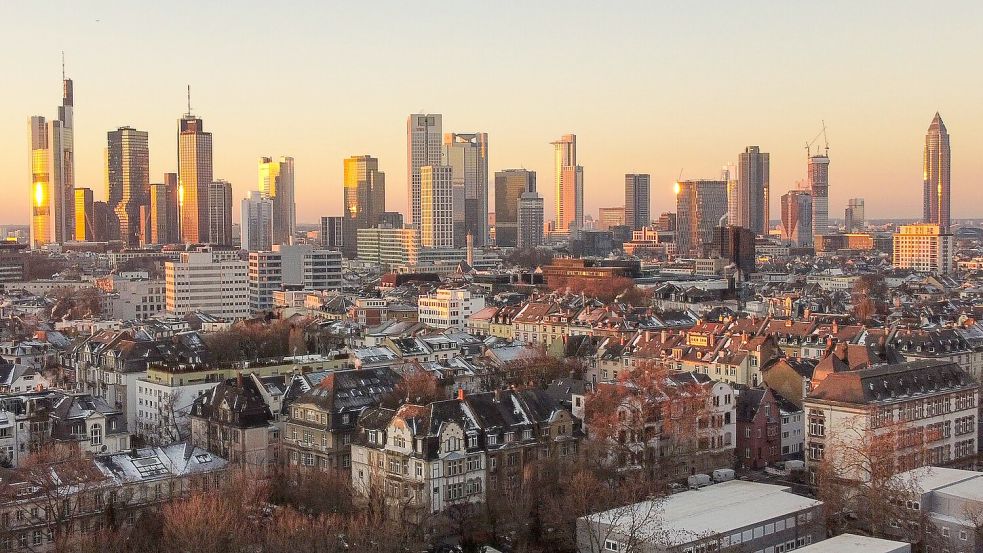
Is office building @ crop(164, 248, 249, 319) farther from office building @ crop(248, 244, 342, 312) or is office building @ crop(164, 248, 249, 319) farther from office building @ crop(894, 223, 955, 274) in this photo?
office building @ crop(894, 223, 955, 274)

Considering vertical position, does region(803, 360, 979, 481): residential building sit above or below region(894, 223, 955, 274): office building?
below

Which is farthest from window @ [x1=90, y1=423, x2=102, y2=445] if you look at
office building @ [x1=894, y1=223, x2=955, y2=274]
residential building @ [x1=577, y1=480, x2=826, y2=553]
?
office building @ [x1=894, y1=223, x2=955, y2=274]

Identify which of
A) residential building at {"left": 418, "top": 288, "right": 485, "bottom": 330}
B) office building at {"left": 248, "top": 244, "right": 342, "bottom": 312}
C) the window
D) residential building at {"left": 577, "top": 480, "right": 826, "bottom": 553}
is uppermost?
office building at {"left": 248, "top": 244, "right": 342, "bottom": 312}

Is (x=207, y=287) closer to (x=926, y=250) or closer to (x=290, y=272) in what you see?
(x=290, y=272)

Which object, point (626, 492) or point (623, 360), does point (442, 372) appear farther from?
point (626, 492)

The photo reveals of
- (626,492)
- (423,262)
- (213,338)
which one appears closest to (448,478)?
(626,492)

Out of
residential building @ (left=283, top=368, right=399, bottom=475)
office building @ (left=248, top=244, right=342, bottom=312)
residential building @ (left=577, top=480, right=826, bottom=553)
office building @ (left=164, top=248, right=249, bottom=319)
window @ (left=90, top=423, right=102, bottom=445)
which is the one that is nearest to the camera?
residential building @ (left=577, top=480, right=826, bottom=553)

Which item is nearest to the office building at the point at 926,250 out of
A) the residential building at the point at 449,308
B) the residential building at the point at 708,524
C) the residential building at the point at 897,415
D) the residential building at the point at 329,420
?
the residential building at the point at 449,308
